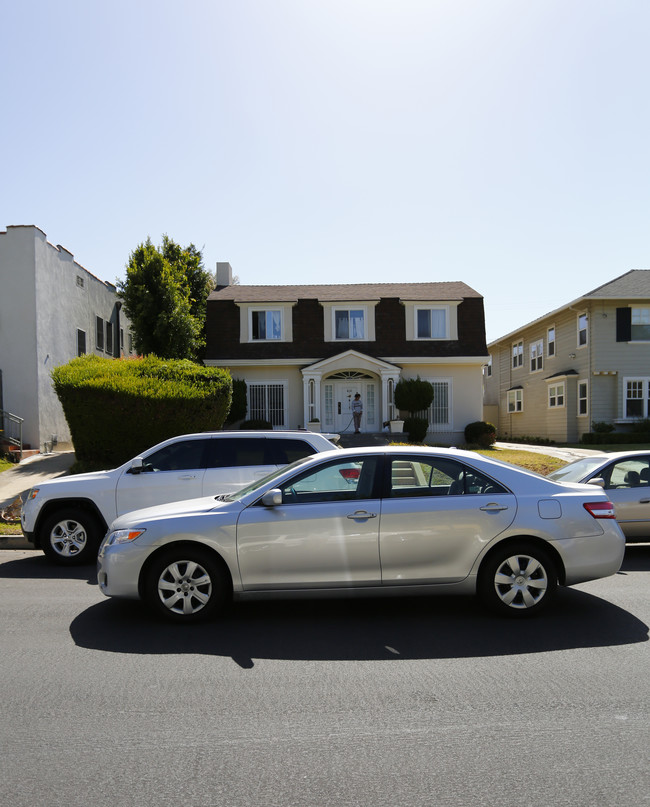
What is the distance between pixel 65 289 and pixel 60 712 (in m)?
21.0

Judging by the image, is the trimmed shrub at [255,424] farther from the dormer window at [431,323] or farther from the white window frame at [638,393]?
the white window frame at [638,393]

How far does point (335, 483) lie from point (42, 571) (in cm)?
456

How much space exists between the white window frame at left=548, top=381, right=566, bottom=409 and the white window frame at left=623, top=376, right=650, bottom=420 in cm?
289

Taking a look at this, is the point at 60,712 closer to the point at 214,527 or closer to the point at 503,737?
the point at 214,527

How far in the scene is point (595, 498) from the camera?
603 centimetres

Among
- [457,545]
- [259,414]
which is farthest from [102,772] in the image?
[259,414]

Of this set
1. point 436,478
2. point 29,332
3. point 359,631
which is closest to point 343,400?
point 29,332

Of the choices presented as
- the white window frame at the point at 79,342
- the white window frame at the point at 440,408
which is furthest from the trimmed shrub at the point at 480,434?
the white window frame at the point at 79,342

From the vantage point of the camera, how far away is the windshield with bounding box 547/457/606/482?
30.7 feet

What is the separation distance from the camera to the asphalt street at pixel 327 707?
124 inches

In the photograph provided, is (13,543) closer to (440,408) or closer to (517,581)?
(517,581)

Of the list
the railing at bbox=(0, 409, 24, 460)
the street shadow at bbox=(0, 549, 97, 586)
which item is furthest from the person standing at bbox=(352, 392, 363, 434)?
the street shadow at bbox=(0, 549, 97, 586)

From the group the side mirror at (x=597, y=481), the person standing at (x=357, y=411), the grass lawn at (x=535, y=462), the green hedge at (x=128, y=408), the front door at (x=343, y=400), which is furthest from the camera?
the front door at (x=343, y=400)

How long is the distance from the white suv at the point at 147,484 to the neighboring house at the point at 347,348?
17.5 metres
